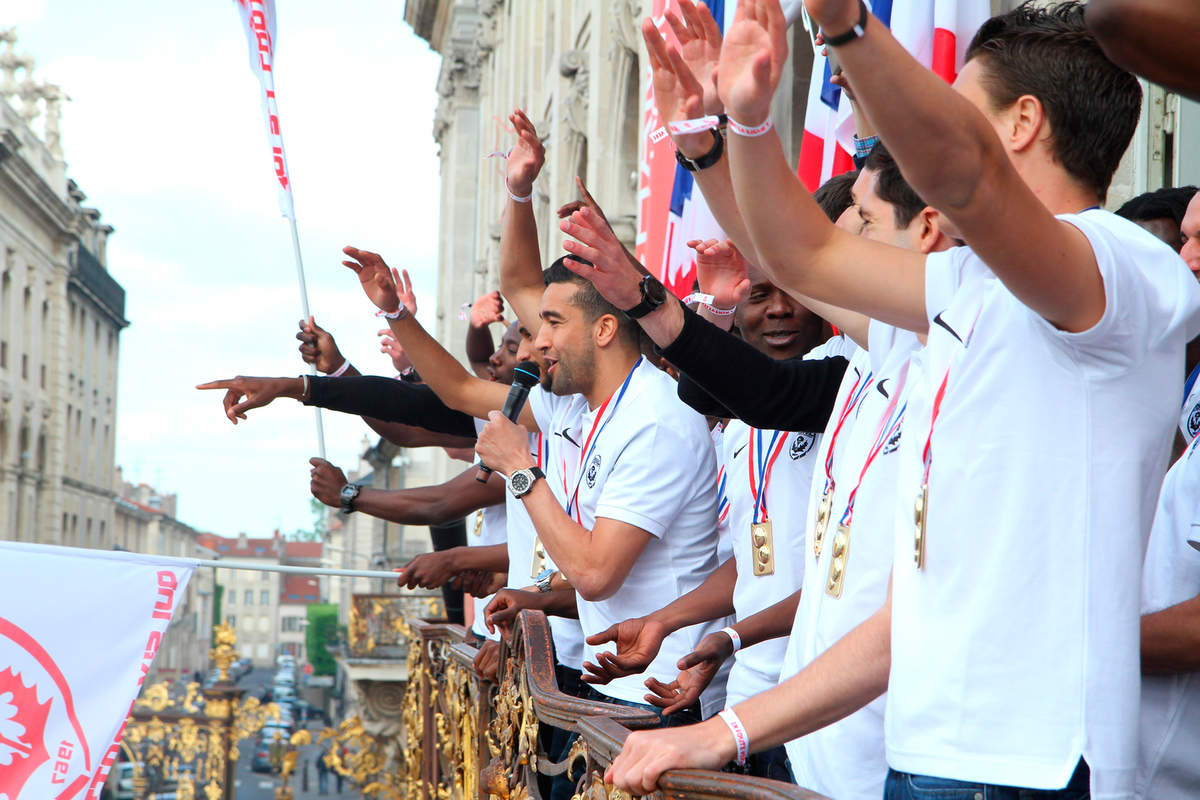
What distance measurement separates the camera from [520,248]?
5.03 m

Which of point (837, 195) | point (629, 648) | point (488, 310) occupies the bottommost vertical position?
point (629, 648)

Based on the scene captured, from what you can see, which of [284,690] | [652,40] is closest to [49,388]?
[284,690]

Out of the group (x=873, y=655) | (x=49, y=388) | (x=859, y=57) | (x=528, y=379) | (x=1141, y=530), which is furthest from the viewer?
(x=49, y=388)

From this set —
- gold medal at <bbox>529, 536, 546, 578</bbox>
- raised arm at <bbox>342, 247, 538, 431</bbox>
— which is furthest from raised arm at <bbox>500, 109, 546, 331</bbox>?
gold medal at <bbox>529, 536, 546, 578</bbox>

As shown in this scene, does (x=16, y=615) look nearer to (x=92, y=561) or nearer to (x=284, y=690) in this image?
(x=92, y=561)

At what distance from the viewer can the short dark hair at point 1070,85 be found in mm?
2012

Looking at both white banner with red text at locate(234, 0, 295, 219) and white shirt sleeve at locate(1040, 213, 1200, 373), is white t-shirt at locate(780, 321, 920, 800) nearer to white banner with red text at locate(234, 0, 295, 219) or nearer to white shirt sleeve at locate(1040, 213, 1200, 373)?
white shirt sleeve at locate(1040, 213, 1200, 373)

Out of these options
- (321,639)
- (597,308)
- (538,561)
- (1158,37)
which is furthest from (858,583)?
(321,639)

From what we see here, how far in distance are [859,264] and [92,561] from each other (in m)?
4.26

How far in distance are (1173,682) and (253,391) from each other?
411 centimetres

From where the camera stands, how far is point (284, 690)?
269 ft

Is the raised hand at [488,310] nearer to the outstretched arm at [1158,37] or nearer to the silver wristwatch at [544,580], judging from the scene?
the silver wristwatch at [544,580]

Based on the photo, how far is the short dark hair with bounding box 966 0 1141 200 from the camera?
2012 mm

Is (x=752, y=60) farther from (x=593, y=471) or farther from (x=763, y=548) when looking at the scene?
(x=593, y=471)
